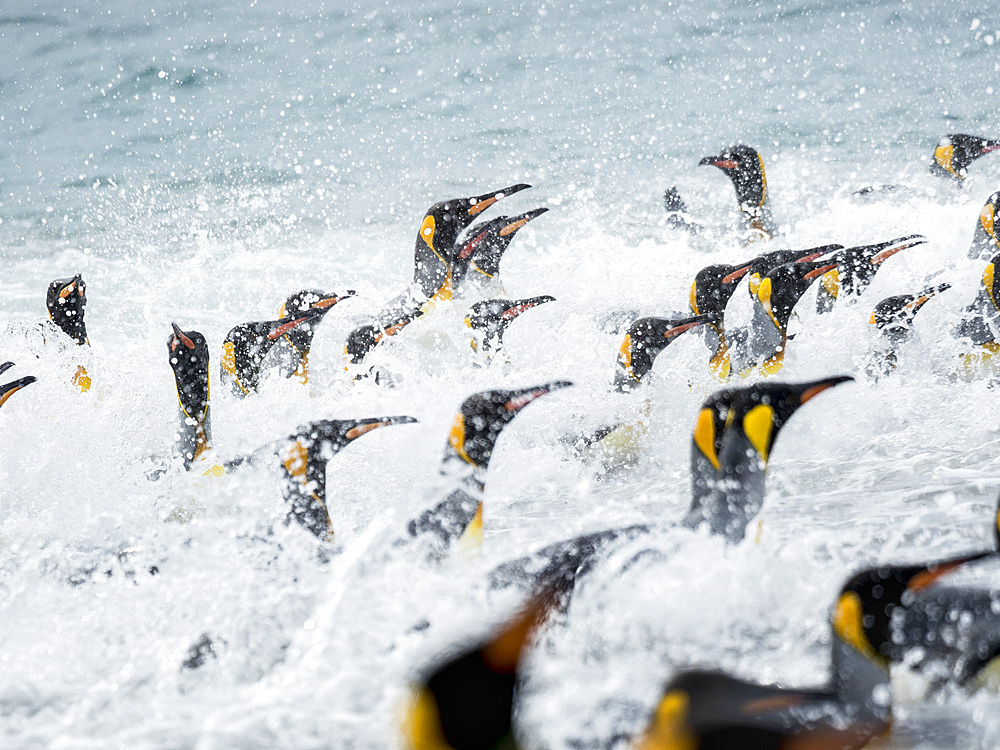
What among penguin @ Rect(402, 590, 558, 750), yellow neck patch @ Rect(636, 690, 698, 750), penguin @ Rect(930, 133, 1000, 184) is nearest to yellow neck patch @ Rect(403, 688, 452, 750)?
penguin @ Rect(402, 590, 558, 750)

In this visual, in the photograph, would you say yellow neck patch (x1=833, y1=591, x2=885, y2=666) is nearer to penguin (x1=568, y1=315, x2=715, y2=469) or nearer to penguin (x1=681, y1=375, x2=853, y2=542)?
penguin (x1=681, y1=375, x2=853, y2=542)

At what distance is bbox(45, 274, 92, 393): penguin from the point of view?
471cm

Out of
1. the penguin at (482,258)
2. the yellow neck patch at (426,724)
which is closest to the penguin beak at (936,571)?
the yellow neck patch at (426,724)

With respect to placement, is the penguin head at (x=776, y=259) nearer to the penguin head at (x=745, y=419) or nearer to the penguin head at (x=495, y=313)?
the penguin head at (x=495, y=313)

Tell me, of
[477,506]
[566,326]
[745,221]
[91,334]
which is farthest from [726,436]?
[91,334]

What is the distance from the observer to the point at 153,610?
2.56m

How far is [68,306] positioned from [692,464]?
3.76m

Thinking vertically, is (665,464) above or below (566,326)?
below

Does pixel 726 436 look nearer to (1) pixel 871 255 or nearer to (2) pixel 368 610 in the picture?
(2) pixel 368 610

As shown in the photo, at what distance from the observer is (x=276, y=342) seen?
4.57 m

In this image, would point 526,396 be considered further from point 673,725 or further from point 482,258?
point 482,258

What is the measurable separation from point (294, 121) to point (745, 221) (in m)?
9.21

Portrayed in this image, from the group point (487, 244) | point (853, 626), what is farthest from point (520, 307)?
point (853, 626)

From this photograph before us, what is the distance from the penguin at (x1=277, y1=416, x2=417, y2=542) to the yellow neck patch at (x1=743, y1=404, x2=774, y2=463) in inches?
36.5
